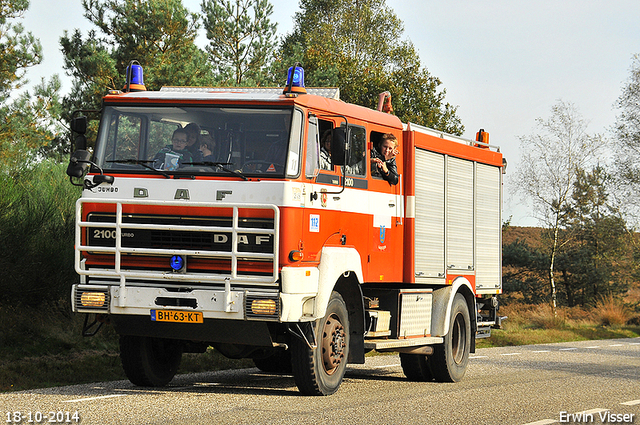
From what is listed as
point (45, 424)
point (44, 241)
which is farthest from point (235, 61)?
point (45, 424)

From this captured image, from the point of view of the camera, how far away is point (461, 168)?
43.8 feet

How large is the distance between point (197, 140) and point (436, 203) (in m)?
4.32

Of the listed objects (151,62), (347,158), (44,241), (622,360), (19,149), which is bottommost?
(622,360)

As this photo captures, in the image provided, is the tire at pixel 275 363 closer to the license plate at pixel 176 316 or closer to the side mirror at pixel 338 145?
the license plate at pixel 176 316

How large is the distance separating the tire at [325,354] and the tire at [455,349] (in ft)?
8.47

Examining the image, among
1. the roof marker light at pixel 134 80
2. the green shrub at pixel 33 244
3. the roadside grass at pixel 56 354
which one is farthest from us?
the green shrub at pixel 33 244

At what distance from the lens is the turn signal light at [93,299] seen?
9.23m

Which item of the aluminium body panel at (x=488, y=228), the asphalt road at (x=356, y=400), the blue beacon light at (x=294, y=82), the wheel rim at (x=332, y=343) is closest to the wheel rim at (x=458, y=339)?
the asphalt road at (x=356, y=400)

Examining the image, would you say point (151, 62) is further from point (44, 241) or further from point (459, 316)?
point (459, 316)

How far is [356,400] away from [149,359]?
2.64 meters

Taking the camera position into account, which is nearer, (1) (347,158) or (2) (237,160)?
(2) (237,160)

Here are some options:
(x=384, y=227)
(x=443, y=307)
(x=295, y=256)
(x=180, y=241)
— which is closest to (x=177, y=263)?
(x=180, y=241)

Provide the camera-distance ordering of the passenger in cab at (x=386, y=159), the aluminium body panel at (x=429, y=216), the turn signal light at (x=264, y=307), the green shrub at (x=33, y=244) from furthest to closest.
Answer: the green shrub at (x=33, y=244), the aluminium body panel at (x=429, y=216), the passenger in cab at (x=386, y=159), the turn signal light at (x=264, y=307)

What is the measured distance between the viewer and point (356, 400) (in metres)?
9.79
